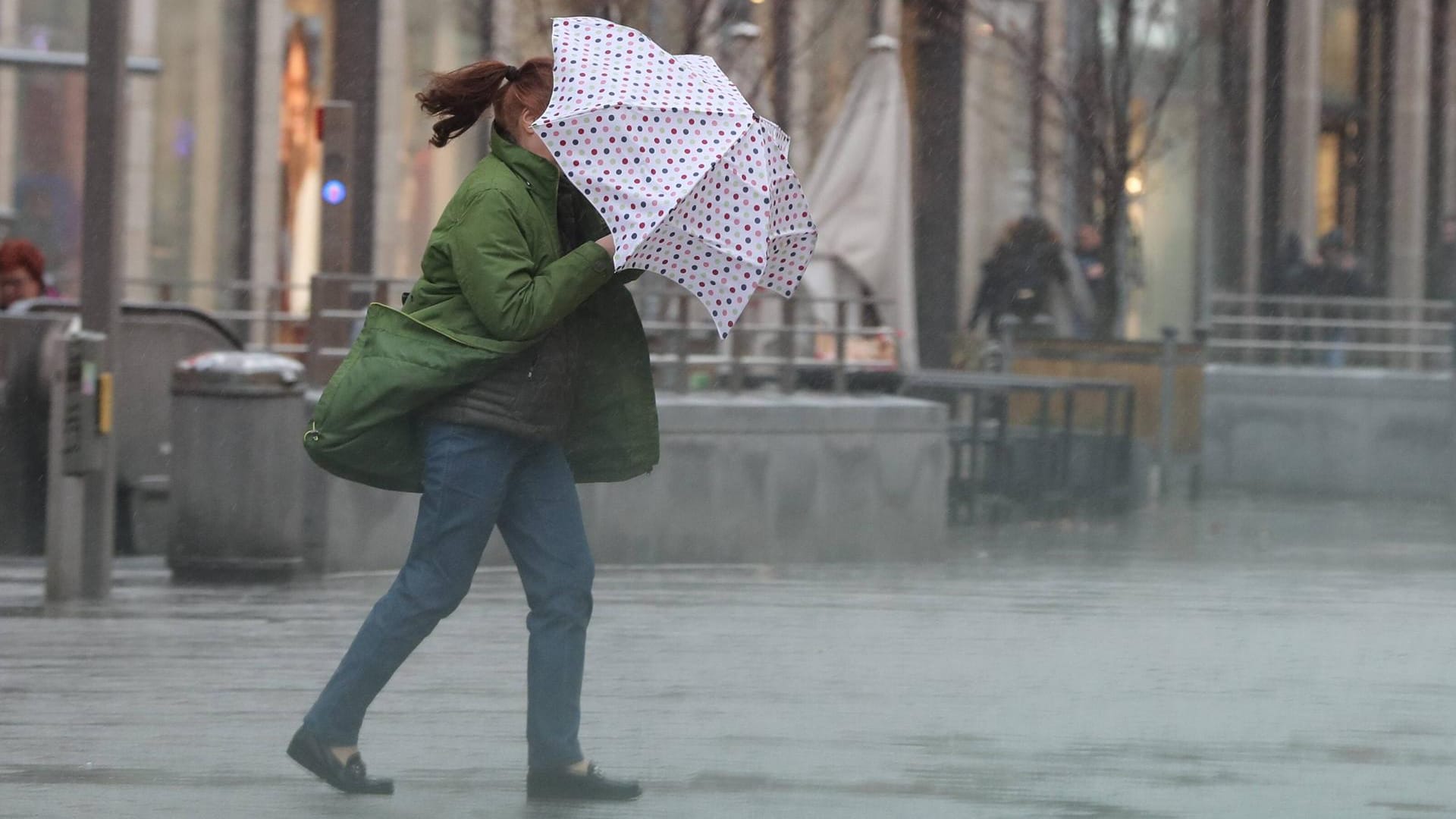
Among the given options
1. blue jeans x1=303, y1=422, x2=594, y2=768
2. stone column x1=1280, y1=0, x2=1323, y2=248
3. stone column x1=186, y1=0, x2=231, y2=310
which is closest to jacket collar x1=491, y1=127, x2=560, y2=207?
blue jeans x1=303, y1=422, x2=594, y2=768

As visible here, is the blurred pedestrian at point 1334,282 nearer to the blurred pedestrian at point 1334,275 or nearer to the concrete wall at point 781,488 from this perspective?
the blurred pedestrian at point 1334,275

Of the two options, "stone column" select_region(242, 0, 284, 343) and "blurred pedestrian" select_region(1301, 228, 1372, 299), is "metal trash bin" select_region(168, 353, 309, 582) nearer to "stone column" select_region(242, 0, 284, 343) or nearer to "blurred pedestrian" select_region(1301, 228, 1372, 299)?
"stone column" select_region(242, 0, 284, 343)

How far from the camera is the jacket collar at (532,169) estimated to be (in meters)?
5.08

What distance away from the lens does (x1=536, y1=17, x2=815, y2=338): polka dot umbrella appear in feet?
16.1

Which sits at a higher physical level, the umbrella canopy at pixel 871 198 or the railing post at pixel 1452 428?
the umbrella canopy at pixel 871 198

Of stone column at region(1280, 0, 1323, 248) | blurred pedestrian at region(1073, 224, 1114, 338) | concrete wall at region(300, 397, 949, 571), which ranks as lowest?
concrete wall at region(300, 397, 949, 571)

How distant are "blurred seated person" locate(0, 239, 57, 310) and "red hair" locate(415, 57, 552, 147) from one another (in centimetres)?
664

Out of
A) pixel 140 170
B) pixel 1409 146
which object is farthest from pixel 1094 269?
pixel 1409 146

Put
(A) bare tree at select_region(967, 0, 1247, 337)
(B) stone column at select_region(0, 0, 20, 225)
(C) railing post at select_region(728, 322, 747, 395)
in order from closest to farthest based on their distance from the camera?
(C) railing post at select_region(728, 322, 747, 395) → (B) stone column at select_region(0, 0, 20, 225) → (A) bare tree at select_region(967, 0, 1247, 337)

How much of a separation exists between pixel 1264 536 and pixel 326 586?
5769 mm

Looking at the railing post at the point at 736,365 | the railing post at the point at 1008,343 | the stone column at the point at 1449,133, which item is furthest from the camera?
the stone column at the point at 1449,133

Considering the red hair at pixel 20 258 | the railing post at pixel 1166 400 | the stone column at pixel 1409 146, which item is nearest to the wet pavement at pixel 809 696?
the red hair at pixel 20 258

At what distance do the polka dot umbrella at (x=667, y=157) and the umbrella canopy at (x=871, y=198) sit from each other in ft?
28.7

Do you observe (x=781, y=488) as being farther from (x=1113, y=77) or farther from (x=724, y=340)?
(x=1113, y=77)
